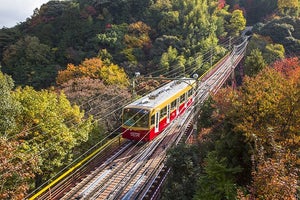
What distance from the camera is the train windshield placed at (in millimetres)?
23734

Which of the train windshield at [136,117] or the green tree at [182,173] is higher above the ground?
the train windshield at [136,117]

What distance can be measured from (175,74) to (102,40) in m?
15.1

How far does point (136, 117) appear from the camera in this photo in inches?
946

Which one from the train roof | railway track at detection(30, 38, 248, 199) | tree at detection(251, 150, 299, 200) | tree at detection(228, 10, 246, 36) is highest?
tree at detection(228, 10, 246, 36)

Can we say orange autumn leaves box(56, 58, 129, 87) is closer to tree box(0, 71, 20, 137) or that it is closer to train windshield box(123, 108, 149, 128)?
train windshield box(123, 108, 149, 128)


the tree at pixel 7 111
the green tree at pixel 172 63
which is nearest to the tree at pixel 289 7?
the green tree at pixel 172 63

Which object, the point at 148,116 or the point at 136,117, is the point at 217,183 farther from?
the point at 136,117

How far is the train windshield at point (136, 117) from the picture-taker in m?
23.7

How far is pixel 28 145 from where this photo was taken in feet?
62.7

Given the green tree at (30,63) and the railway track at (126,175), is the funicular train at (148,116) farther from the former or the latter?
the green tree at (30,63)

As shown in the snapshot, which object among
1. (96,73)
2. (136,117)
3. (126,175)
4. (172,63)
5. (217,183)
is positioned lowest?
(126,175)

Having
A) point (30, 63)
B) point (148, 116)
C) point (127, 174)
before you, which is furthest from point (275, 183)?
point (30, 63)

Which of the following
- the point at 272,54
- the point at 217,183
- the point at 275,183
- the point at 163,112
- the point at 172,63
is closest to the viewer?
the point at 275,183

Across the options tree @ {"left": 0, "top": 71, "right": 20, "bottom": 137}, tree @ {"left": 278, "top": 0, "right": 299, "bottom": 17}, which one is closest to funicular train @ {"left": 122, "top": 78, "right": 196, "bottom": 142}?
tree @ {"left": 0, "top": 71, "right": 20, "bottom": 137}
